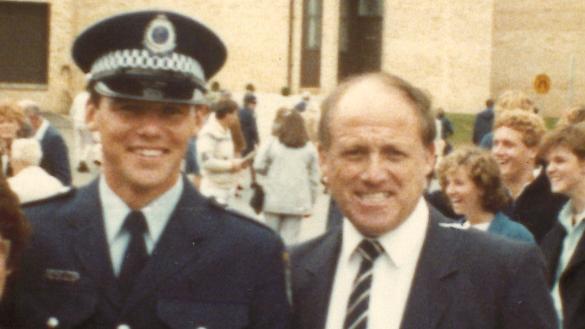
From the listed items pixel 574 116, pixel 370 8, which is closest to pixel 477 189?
pixel 574 116

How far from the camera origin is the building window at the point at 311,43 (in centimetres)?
4394

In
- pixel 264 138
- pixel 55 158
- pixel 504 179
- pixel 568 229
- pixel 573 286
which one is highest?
pixel 504 179

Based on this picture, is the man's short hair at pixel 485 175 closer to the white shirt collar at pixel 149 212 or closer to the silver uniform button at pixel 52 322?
the white shirt collar at pixel 149 212

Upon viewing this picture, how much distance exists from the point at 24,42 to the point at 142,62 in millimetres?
35762

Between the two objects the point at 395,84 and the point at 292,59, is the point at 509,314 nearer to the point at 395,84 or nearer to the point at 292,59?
the point at 395,84

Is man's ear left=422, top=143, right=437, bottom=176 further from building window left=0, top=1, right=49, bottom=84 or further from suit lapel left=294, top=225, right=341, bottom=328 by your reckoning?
building window left=0, top=1, right=49, bottom=84

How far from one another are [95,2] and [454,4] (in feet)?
44.0

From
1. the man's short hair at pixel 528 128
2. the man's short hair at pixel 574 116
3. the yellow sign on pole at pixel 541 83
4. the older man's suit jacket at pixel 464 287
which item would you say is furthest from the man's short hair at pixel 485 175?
the yellow sign on pole at pixel 541 83

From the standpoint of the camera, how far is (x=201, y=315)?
354 centimetres

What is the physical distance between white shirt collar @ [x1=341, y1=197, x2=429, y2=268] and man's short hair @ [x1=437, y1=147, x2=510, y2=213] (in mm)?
3003

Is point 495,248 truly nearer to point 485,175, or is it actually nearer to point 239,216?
point 239,216

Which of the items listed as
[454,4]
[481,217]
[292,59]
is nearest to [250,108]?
[481,217]

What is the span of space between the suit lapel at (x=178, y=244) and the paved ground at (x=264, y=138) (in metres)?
12.0

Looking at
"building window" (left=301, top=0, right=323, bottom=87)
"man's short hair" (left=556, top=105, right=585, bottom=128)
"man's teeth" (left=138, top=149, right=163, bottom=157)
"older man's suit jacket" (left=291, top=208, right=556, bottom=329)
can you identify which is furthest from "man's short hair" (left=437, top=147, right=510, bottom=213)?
"building window" (left=301, top=0, right=323, bottom=87)
